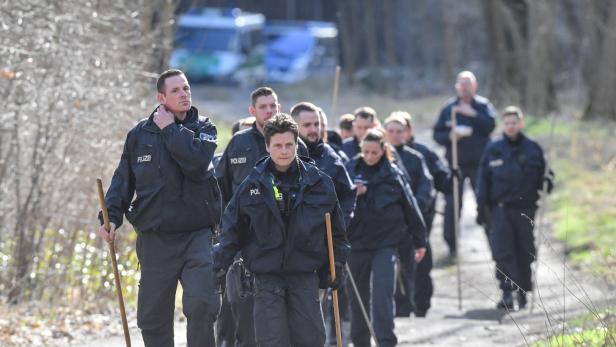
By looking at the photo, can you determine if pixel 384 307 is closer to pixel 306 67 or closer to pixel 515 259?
pixel 515 259

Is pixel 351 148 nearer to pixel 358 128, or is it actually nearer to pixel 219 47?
pixel 358 128

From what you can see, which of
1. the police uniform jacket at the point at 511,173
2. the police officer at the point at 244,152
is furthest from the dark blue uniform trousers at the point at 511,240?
the police officer at the point at 244,152

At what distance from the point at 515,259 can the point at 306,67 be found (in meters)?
34.6

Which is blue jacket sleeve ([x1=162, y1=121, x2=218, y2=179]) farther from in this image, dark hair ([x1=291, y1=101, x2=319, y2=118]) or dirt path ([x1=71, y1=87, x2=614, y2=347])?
dirt path ([x1=71, y1=87, x2=614, y2=347])

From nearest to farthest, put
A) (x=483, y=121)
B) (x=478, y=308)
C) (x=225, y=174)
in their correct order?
1. (x=225, y=174)
2. (x=478, y=308)
3. (x=483, y=121)

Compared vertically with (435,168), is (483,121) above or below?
above

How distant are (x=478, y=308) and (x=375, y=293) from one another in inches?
172

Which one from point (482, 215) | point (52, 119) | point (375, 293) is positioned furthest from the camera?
point (482, 215)

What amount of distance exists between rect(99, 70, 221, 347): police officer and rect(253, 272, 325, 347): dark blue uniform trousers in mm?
385

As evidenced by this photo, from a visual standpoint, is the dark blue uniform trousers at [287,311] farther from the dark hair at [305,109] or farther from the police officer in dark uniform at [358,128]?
the police officer in dark uniform at [358,128]

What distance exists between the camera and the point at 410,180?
1363 centimetres

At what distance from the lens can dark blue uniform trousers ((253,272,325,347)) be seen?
9.14m

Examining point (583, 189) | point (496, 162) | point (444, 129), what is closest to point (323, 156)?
point (496, 162)

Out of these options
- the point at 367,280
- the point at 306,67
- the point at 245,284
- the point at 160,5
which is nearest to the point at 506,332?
the point at 367,280
